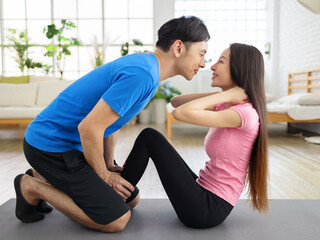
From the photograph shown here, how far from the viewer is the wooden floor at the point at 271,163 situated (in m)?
2.11

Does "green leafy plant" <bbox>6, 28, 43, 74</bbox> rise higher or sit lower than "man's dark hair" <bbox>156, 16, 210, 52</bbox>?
higher

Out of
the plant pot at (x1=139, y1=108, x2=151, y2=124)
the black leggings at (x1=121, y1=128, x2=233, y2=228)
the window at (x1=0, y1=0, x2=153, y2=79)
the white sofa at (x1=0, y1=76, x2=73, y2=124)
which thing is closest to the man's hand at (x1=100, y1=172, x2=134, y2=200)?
the black leggings at (x1=121, y1=128, x2=233, y2=228)

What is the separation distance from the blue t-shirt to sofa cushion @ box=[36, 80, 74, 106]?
3590 mm

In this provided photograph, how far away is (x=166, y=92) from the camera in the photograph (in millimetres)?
6781

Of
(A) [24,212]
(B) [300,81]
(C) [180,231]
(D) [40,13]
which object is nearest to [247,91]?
(C) [180,231]

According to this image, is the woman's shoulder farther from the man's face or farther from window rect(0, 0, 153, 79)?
window rect(0, 0, 153, 79)

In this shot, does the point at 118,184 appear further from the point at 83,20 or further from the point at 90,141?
the point at 83,20

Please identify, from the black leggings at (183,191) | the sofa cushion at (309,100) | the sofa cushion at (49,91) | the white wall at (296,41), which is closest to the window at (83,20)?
the sofa cushion at (49,91)

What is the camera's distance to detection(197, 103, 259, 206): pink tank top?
135 centimetres

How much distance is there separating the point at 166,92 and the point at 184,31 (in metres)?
5.43

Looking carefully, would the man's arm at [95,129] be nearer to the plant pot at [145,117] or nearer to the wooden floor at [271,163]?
the wooden floor at [271,163]

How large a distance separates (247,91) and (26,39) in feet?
21.1

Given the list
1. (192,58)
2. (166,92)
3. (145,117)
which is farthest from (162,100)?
(192,58)

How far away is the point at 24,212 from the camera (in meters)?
1.49
